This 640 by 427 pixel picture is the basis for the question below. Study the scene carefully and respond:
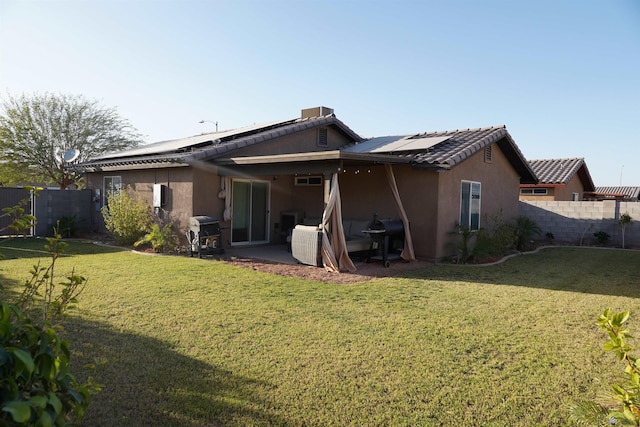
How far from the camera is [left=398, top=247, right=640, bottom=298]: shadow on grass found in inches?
345

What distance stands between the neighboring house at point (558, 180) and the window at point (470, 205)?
9.23m

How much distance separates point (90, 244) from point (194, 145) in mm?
4710

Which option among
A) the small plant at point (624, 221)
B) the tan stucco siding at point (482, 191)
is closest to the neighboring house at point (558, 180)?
the small plant at point (624, 221)

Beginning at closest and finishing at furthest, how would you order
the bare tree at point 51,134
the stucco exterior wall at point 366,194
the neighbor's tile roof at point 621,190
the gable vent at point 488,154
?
the stucco exterior wall at point 366,194, the gable vent at point 488,154, the bare tree at point 51,134, the neighbor's tile roof at point 621,190

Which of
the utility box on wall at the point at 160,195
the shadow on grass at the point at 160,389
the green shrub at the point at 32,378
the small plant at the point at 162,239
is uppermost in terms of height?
the utility box on wall at the point at 160,195

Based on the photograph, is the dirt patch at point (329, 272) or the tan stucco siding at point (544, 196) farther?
the tan stucco siding at point (544, 196)

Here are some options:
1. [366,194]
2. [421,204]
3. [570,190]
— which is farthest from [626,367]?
[570,190]

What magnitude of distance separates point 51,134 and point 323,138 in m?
17.4

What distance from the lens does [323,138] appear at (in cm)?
1542

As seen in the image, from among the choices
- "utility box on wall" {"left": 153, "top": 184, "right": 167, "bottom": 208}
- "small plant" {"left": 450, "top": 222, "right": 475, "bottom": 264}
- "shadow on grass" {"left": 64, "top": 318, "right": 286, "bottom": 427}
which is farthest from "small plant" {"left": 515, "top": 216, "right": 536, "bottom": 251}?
"shadow on grass" {"left": 64, "top": 318, "right": 286, "bottom": 427}

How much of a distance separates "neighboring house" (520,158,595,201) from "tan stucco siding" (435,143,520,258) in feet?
21.2

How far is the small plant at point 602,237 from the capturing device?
16.2m

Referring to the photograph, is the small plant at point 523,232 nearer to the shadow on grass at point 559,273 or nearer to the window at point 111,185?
the shadow on grass at point 559,273

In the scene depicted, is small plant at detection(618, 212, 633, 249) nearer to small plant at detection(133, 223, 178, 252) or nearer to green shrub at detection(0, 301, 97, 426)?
small plant at detection(133, 223, 178, 252)
